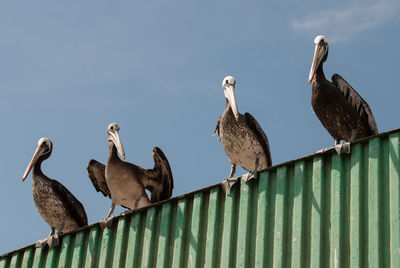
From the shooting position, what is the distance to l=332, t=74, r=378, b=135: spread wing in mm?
13609

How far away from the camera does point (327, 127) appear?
1381 centimetres

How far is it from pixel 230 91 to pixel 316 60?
1754 mm

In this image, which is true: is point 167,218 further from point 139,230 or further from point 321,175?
point 321,175

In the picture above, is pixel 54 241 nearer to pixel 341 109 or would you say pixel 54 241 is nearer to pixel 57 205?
pixel 57 205

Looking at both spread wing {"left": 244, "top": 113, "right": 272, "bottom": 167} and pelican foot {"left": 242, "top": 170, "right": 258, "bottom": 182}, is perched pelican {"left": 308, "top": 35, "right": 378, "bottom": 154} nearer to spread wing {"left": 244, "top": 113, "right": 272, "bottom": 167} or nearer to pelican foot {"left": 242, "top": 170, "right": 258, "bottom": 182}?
spread wing {"left": 244, "top": 113, "right": 272, "bottom": 167}

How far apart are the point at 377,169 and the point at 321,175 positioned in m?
0.86

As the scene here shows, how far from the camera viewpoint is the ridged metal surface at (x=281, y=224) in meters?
10.5

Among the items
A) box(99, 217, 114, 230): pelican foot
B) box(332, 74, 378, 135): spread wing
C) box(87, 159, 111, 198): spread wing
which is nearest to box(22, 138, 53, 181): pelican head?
box(87, 159, 111, 198): spread wing

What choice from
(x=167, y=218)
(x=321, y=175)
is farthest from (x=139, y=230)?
(x=321, y=175)

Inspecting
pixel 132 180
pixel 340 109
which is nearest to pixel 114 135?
pixel 132 180

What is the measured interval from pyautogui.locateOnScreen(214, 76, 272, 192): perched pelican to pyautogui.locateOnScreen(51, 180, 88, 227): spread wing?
11.4 feet

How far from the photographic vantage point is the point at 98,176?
16641 millimetres

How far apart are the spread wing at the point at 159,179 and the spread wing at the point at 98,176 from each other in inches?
45.6

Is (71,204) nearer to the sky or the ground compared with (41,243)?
nearer to the sky
